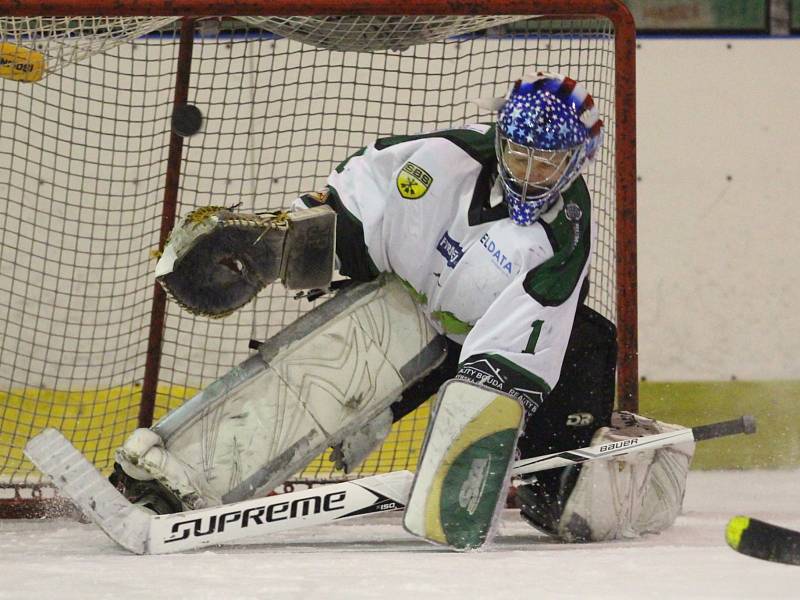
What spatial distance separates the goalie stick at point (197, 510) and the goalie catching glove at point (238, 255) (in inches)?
15.8

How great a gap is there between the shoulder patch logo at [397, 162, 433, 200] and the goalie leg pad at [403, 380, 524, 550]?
0.44 m

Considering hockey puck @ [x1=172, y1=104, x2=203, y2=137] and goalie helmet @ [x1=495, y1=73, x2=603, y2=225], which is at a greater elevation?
goalie helmet @ [x1=495, y1=73, x2=603, y2=225]

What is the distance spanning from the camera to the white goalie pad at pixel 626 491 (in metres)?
2.76

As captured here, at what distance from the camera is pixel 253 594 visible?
1887 millimetres

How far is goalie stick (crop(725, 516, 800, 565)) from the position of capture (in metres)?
1.83

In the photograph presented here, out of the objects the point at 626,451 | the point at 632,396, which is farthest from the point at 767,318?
the point at 626,451

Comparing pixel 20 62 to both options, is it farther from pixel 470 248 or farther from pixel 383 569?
pixel 383 569

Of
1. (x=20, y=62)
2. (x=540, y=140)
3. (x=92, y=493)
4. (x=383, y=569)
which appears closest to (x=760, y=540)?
(x=383, y=569)

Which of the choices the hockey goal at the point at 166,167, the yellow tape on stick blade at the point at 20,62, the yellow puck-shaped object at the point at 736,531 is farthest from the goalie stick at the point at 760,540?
the yellow tape on stick blade at the point at 20,62

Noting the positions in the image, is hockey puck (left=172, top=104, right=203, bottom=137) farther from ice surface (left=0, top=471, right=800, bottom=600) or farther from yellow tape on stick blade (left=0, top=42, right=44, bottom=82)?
ice surface (left=0, top=471, right=800, bottom=600)

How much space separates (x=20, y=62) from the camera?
9.80 ft

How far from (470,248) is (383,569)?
2.56 ft

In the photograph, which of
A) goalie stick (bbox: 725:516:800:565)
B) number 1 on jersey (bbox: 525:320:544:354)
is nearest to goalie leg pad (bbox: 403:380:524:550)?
number 1 on jersey (bbox: 525:320:544:354)

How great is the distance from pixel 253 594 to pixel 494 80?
7.16ft
